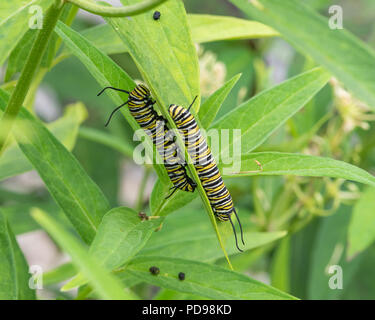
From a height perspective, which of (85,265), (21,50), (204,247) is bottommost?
(85,265)

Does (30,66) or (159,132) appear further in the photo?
(159,132)

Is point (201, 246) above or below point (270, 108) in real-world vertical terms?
below

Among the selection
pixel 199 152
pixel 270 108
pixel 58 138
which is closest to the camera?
pixel 199 152

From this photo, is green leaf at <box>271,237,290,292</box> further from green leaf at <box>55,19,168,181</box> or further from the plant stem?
the plant stem

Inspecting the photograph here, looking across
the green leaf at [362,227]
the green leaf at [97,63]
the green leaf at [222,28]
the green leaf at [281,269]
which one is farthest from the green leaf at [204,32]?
the green leaf at [281,269]

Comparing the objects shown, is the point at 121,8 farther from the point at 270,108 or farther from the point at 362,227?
the point at 362,227

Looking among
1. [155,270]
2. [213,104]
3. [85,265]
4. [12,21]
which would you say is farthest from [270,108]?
[85,265]
